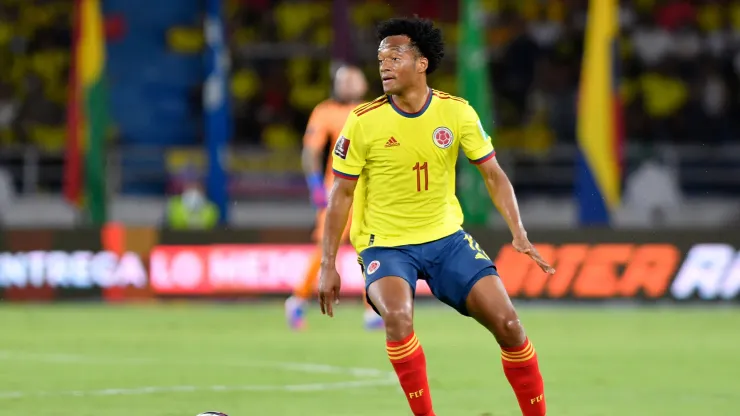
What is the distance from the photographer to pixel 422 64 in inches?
284

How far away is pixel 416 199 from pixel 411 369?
924 mm

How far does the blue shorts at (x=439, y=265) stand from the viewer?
23.3 ft

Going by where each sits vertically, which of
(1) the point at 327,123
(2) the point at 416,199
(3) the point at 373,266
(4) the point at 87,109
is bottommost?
(4) the point at 87,109

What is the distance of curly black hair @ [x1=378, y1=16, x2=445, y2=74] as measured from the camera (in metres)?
7.21

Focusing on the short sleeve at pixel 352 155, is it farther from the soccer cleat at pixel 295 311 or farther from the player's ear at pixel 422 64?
the soccer cleat at pixel 295 311

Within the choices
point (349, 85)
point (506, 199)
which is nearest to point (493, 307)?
point (506, 199)

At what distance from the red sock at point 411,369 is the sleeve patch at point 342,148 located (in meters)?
1.01

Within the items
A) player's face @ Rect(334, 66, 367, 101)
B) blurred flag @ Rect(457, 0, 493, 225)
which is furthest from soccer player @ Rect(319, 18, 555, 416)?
blurred flag @ Rect(457, 0, 493, 225)

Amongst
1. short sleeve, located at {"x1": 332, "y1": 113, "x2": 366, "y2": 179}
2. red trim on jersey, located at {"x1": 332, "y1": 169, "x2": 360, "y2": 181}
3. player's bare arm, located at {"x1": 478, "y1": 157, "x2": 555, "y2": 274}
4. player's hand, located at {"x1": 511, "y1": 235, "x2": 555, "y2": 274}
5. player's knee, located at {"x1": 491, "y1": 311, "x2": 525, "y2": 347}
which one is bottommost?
player's knee, located at {"x1": 491, "y1": 311, "x2": 525, "y2": 347}

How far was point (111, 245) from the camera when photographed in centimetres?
1833

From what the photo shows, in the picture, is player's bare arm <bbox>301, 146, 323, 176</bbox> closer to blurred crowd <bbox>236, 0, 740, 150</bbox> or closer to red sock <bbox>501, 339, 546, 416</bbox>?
red sock <bbox>501, 339, 546, 416</bbox>

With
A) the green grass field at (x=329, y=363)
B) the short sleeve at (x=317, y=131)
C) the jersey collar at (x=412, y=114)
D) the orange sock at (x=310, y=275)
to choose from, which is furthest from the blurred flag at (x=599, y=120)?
the jersey collar at (x=412, y=114)

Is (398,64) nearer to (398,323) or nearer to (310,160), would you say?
(398,323)

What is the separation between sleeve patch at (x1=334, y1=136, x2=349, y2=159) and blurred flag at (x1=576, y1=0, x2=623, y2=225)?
42.1ft
